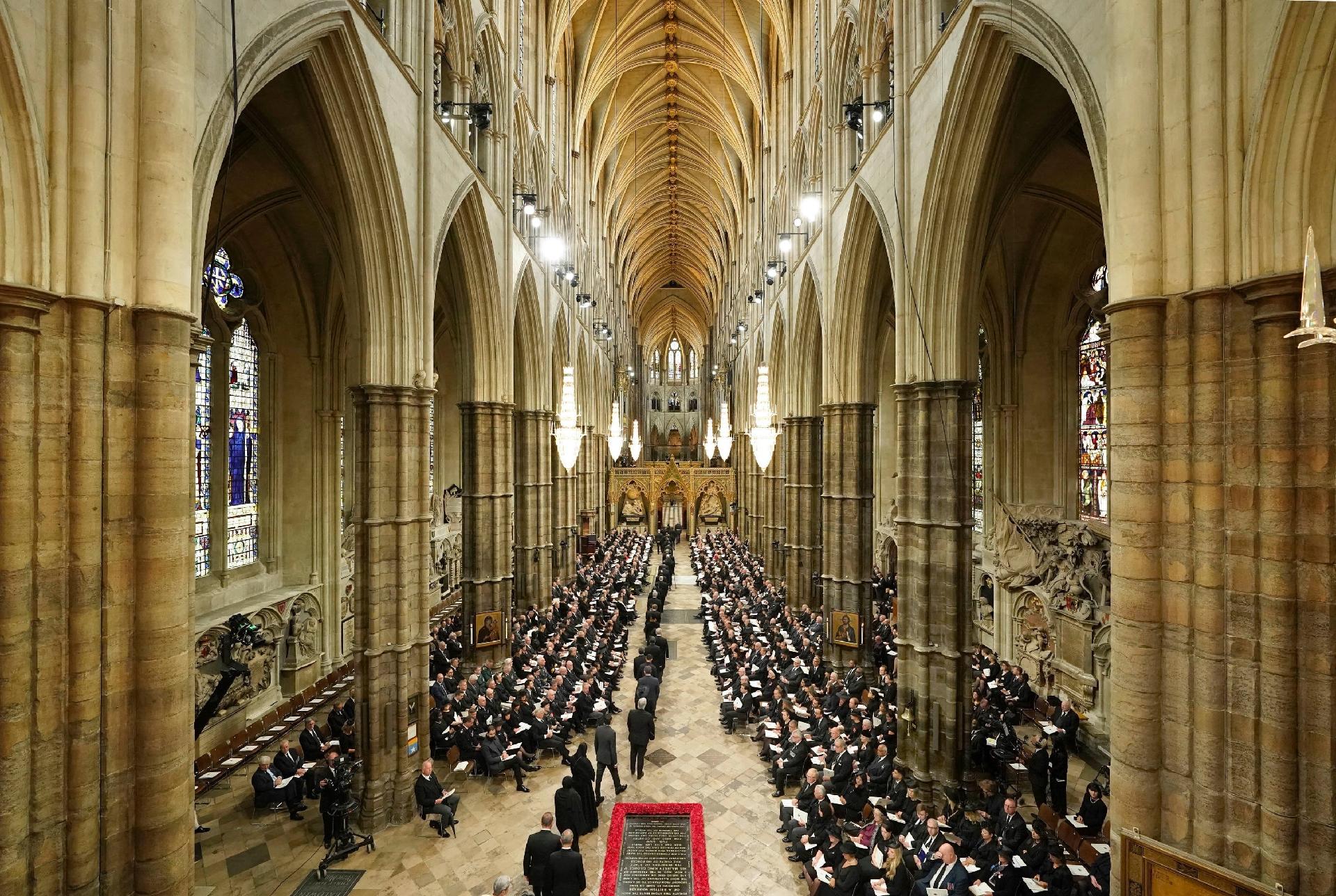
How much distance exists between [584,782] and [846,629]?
27.0 ft

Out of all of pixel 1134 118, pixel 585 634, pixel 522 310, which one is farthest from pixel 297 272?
pixel 1134 118

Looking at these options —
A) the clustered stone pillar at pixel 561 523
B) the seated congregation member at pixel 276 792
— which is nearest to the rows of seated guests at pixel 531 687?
the seated congregation member at pixel 276 792

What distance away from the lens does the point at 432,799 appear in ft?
30.4

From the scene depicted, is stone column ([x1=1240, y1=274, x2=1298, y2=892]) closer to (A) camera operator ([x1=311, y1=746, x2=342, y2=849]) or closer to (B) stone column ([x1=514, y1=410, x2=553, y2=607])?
(A) camera operator ([x1=311, y1=746, x2=342, y2=849])

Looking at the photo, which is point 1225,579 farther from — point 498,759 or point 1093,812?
point 498,759

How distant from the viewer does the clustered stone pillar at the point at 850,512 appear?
1543 cm

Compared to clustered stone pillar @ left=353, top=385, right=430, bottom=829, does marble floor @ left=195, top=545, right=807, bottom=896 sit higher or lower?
lower

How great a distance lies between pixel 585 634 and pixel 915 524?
9144 millimetres

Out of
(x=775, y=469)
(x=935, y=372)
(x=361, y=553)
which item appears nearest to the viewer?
(x=361, y=553)

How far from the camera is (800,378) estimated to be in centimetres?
2102

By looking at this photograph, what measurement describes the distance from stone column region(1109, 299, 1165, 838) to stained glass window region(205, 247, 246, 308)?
16.0 metres

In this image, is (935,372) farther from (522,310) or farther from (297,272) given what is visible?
(297,272)

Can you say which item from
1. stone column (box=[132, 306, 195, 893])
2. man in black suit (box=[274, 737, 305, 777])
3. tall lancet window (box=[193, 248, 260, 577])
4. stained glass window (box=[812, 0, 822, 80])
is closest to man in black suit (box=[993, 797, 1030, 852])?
stone column (box=[132, 306, 195, 893])

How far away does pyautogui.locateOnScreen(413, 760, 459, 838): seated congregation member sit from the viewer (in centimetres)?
920
